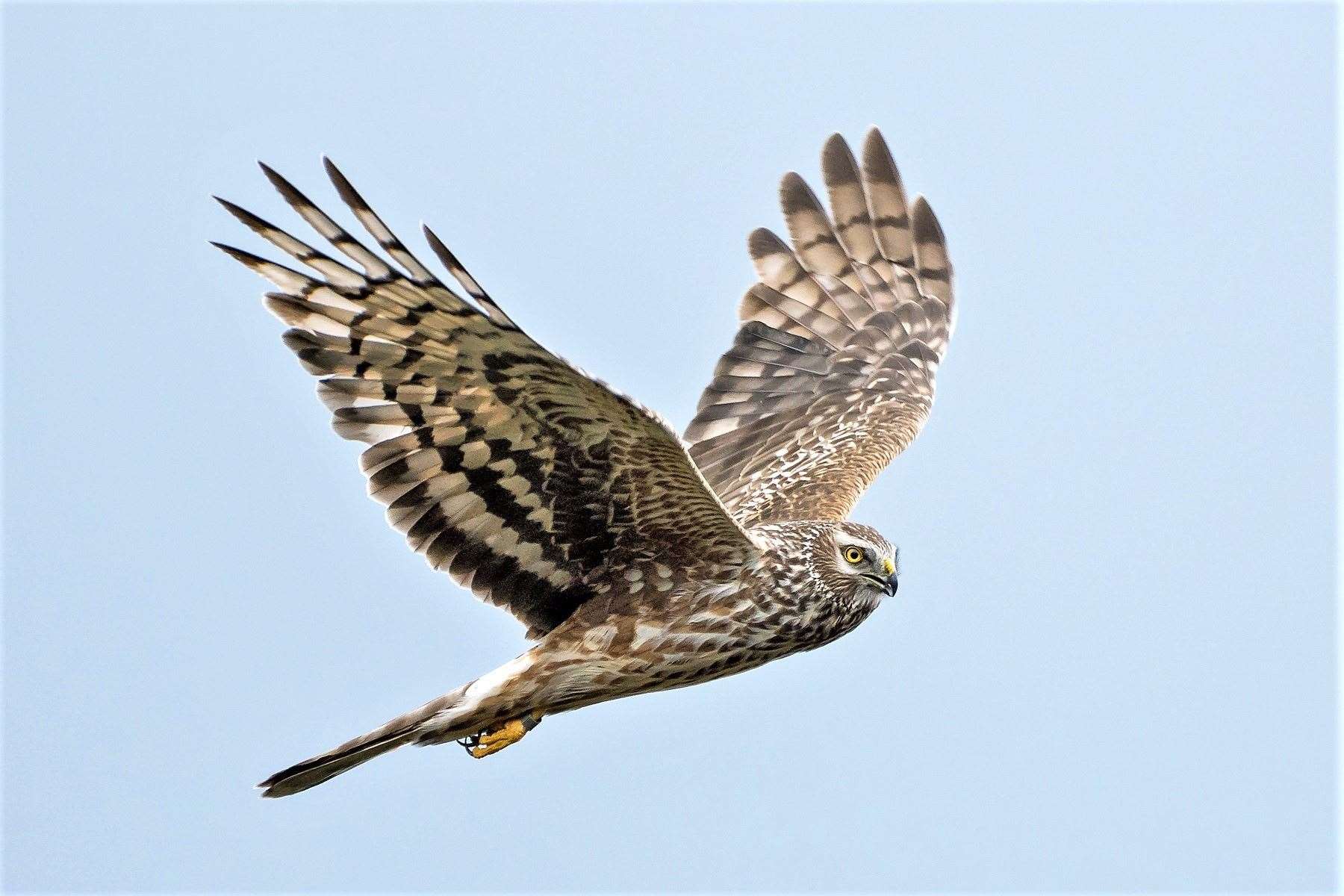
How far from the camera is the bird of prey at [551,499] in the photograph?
7.04 meters

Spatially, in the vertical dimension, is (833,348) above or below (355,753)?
above

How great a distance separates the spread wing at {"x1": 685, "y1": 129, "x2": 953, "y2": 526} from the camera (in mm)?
9836

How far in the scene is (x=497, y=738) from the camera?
8102 millimetres

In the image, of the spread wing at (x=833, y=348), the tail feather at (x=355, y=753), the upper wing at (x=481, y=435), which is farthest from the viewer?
the spread wing at (x=833, y=348)

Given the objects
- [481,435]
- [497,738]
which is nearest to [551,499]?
[481,435]

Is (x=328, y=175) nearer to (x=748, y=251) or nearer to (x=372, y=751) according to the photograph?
(x=372, y=751)

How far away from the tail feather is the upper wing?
0.59 m

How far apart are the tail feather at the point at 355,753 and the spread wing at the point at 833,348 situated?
2.23 meters

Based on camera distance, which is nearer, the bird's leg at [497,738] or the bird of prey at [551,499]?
the bird of prey at [551,499]

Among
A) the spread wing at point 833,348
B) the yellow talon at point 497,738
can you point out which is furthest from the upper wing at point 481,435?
the spread wing at point 833,348

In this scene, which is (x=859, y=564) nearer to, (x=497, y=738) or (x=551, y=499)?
(x=551, y=499)

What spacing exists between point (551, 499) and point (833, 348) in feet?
10.8

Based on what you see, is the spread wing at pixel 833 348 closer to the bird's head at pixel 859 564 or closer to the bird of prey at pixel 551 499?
the bird of prey at pixel 551 499

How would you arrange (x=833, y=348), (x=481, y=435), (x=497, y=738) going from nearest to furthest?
1. (x=481, y=435)
2. (x=497, y=738)
3. (x=833, y=348)
